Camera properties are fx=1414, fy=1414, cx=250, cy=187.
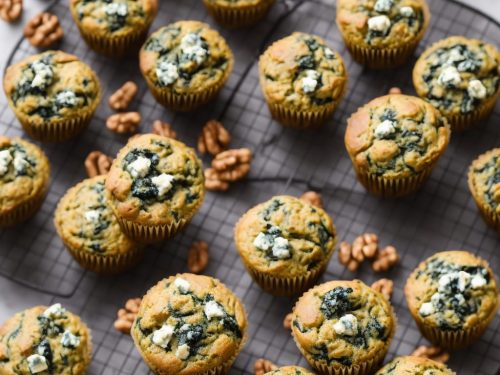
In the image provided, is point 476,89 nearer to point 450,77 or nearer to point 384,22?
point 450,77

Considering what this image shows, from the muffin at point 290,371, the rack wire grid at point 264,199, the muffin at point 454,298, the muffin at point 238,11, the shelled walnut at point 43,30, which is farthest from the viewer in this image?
the shelled walnut at point 43,30

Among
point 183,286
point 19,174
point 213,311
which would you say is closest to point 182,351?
point 213,311

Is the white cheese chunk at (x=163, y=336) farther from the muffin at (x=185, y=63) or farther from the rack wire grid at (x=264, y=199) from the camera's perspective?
the muffin at (x=185, y=63)

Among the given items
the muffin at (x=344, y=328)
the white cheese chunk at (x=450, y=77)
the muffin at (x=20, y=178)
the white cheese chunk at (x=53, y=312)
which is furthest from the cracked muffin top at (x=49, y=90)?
the white cheese chunk at (x=450, y=77)

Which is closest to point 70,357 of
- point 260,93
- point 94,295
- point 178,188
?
point 94,295

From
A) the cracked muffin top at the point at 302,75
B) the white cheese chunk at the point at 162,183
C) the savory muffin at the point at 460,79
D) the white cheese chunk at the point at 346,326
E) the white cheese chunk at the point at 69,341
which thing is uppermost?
the savory muffin at the point at 460,79

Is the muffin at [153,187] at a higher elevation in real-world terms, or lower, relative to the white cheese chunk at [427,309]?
higher
